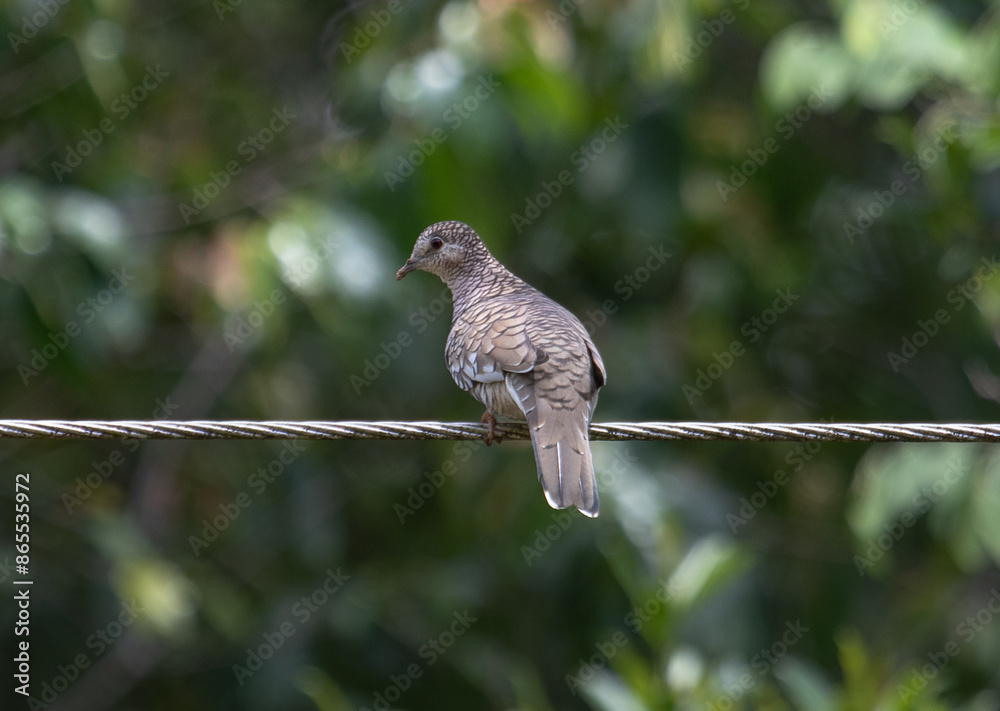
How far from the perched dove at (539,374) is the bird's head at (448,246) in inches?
14.3

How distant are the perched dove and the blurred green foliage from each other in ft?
3.03

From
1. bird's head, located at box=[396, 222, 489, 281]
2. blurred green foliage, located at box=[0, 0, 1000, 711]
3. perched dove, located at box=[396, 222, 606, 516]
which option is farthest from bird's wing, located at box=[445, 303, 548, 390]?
blurred green foliage, located at box=[0, 0, 1000, 711]

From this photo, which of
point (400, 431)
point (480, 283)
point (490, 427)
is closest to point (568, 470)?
point (490, 427)

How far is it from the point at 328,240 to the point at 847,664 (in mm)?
2899

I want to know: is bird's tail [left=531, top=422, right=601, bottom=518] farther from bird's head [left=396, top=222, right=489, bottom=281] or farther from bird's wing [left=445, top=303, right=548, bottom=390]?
bird's head [left=396, top=222, right=489, bottom=281]

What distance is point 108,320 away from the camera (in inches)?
231

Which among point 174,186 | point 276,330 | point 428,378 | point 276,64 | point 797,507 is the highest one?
point 276,64

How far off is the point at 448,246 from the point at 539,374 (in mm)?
1423

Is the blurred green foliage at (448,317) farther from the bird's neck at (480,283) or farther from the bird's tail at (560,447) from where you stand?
the bird's tail at (560,447)

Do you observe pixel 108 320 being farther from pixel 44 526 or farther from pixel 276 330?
pixel 44 526

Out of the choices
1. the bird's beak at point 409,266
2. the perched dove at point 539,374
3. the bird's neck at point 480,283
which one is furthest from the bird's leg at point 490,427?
the bird's beak at point 409,266

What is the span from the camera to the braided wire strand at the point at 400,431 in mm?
3119

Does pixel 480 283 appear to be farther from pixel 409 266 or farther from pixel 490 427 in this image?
pixel 490 427

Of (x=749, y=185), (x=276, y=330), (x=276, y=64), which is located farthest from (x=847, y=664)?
(x=276, y=64)
